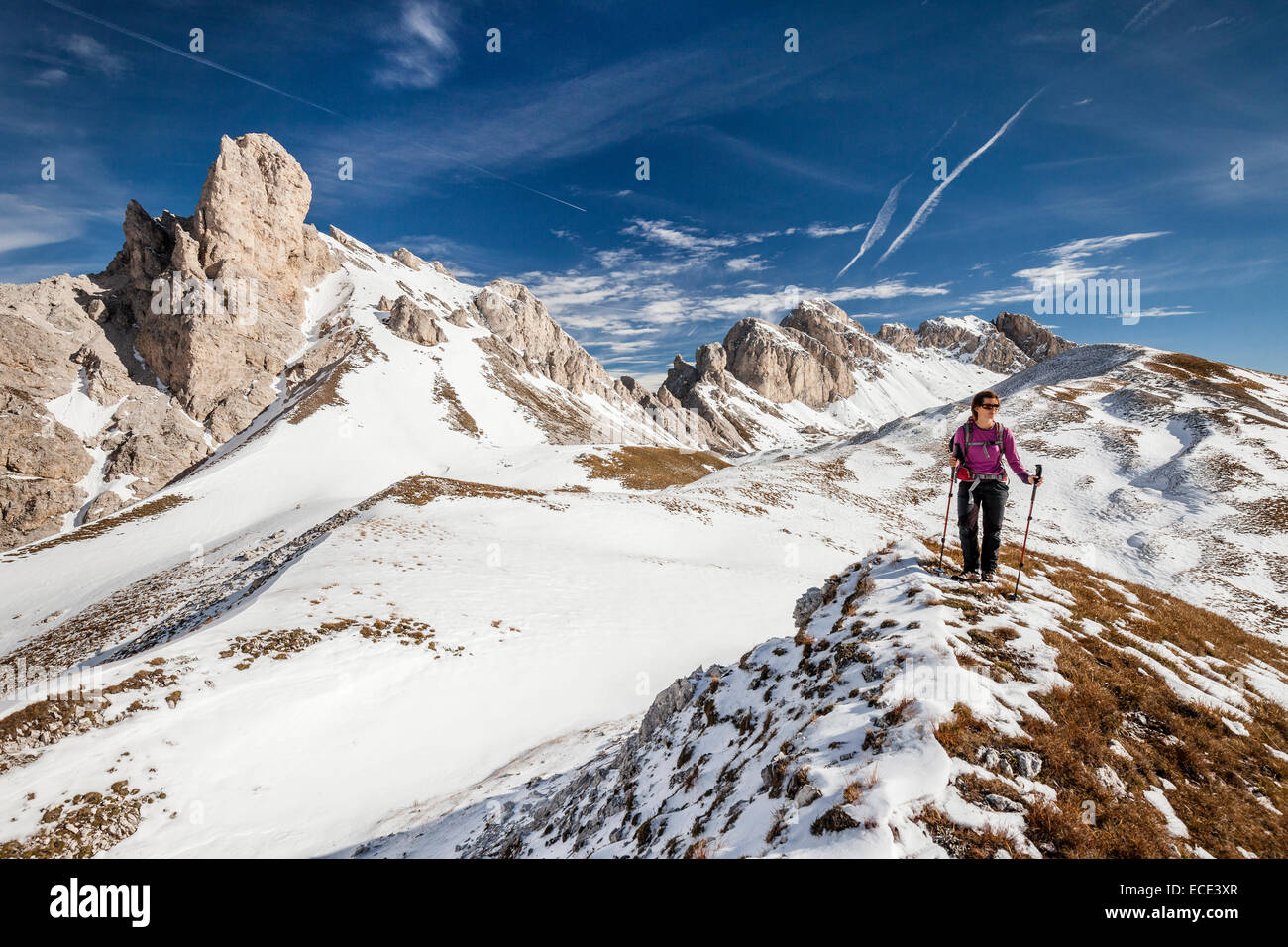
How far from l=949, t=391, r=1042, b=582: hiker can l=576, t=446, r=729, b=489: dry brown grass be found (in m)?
48.6

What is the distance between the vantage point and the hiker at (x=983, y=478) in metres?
9.39

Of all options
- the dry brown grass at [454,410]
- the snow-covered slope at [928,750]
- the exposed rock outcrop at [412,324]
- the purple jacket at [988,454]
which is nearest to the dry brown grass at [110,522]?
the dry brown grass at [454,410]

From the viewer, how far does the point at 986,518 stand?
9.69m

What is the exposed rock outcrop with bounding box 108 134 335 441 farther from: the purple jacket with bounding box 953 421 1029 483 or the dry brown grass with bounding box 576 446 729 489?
the purple jacket with bounding box 953 421 1029 483

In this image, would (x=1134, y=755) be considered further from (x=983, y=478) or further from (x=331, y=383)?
(x=331, y=383)

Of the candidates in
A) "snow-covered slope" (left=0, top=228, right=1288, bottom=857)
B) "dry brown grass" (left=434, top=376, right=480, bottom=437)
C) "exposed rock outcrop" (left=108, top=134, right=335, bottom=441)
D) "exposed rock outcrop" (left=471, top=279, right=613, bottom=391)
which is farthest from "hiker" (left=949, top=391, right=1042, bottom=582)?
"exposed rock outcrop" (left=471, top=279, right=613, bottom=391)

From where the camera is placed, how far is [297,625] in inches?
587

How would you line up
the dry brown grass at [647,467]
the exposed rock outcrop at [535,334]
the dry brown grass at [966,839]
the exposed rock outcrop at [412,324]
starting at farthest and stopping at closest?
the exposed rock outcrop at [535,334] → the exposed rock outcrop at [412,324] → the dry brown grass at [647,467] → the dry brown grass at [966,839]

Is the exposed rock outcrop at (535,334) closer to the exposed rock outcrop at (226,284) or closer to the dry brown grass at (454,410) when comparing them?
the exposed rock outcrop at (226,284)

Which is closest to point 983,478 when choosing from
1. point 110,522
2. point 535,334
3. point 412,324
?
point 110,522

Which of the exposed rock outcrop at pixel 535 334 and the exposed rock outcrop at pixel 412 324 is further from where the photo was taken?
the exposed rock outcrop at pixel 535 334
